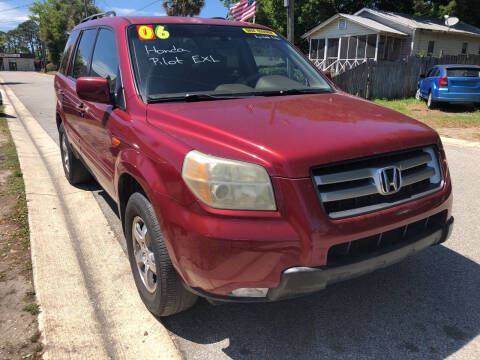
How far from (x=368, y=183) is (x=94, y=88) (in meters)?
1.91

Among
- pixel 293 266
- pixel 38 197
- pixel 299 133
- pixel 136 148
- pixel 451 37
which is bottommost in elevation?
pixel 38 197

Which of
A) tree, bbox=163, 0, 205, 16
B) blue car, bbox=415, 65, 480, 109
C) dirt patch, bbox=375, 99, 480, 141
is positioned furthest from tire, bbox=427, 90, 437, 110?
tree, bbox=163, 0, 205, 16

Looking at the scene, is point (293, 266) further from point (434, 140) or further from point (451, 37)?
point (451, 37)

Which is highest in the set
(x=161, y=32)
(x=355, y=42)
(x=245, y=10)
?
(x=245, y=10)

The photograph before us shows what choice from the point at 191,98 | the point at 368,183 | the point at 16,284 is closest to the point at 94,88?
the point at 191,98

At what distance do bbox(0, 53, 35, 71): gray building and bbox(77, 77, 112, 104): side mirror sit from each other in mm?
100078

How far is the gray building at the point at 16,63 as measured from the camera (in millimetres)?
88688

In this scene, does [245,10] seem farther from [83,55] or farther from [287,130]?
[287,130]

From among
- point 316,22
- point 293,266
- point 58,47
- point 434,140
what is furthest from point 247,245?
point 58,47

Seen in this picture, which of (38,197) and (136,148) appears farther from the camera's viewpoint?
(38,197)

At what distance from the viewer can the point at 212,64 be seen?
10.3 ft

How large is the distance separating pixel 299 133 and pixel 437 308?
5.17ft

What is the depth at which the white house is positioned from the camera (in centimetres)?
2616

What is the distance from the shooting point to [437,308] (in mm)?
2664
